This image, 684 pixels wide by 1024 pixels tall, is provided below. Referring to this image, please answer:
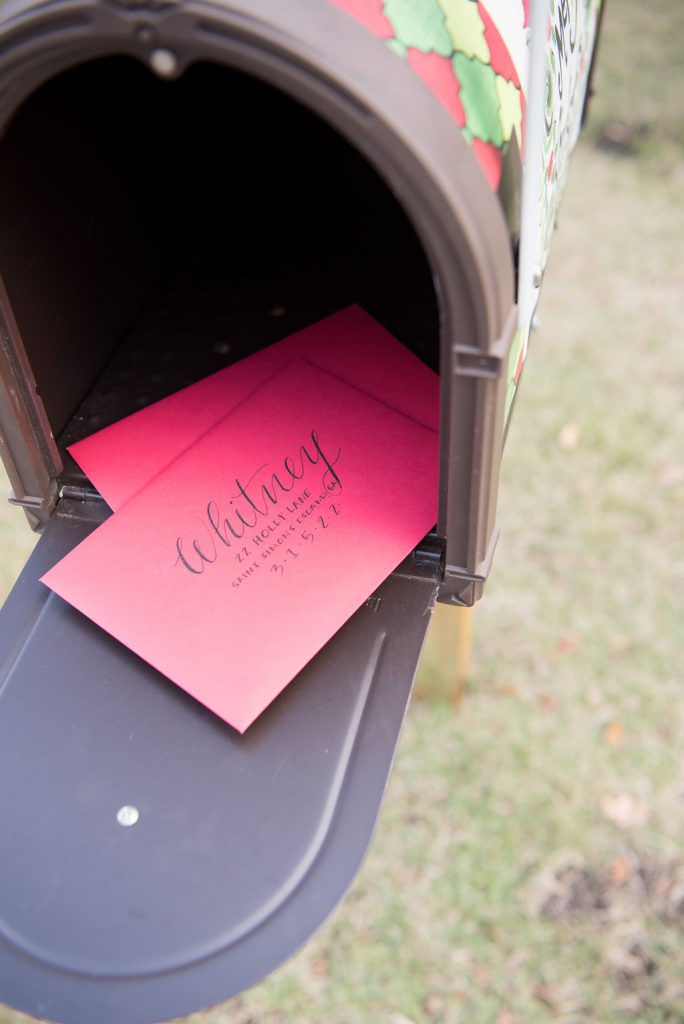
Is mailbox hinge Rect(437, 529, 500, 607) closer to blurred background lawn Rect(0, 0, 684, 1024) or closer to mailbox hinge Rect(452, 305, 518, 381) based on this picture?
mailbox hinge Rect(452, 305, 518, 381)

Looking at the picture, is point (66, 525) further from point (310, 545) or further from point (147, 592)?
point (310, 545)

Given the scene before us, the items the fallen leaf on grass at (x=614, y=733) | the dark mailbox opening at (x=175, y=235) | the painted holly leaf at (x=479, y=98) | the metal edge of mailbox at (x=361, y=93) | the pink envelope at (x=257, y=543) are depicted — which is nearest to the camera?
the metal edge of mailbox at (x=361, y=93)

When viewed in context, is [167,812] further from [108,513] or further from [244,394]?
[244,394]

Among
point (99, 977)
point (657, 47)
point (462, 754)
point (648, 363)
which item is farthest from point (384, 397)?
point (657, 47)

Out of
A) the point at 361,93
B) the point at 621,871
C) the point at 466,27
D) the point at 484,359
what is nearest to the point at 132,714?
the point at 484,359

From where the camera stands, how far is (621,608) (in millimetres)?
2105

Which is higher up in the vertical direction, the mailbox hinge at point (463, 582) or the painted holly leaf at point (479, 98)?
the painted holly leaf at point (479, 98)

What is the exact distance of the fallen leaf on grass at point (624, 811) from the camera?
5.86ft

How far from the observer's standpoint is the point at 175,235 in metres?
1.31

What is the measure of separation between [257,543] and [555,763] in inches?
47.3

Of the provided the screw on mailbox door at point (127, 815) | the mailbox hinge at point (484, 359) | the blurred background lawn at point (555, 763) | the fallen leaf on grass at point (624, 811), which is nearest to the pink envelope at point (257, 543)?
the screw on mailbox door at point (127, 815)

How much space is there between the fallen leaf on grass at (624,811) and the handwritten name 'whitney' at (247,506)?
1.18 m

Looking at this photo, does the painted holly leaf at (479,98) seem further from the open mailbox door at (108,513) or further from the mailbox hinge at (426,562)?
the mailbox hinge at (426,562)

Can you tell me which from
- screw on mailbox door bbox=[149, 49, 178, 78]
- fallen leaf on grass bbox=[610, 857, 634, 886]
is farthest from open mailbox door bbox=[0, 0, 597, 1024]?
fallen leaf on grass bbox=[610, 857, 634, 886]
